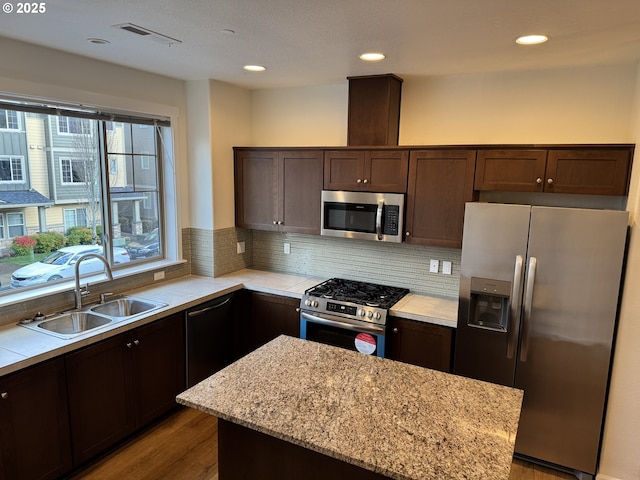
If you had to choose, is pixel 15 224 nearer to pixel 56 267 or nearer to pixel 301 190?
pixel 56 267

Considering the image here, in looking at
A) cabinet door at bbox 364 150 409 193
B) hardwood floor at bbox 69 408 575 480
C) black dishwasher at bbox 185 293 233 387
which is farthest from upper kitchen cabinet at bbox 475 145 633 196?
black dishwasher at bbox 185 293 233 387

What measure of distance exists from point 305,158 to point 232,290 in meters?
1.30

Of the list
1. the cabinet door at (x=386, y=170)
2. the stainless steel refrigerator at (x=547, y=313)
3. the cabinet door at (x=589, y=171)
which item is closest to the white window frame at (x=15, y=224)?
the cabinet door at (x=386, y=170)

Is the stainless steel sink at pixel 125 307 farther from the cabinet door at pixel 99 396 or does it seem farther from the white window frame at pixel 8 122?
the white window frame at pixel 8 122

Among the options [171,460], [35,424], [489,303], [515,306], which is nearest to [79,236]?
[35,424]

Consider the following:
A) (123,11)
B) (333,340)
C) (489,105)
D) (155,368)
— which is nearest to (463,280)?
(333,340)

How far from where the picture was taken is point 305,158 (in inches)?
145

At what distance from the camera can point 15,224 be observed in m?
2.81

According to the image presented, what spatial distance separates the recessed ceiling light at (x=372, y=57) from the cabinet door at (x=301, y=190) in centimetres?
93

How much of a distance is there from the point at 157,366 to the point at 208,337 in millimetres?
509

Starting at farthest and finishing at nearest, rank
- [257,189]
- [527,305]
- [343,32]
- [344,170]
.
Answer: [257,189]
[344,170]
[527,305]
[343,32]

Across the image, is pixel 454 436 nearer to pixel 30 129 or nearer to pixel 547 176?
pixel 547 176

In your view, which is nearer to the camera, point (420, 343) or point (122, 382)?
point (122, 382)

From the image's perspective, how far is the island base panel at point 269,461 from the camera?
1.65 meters
